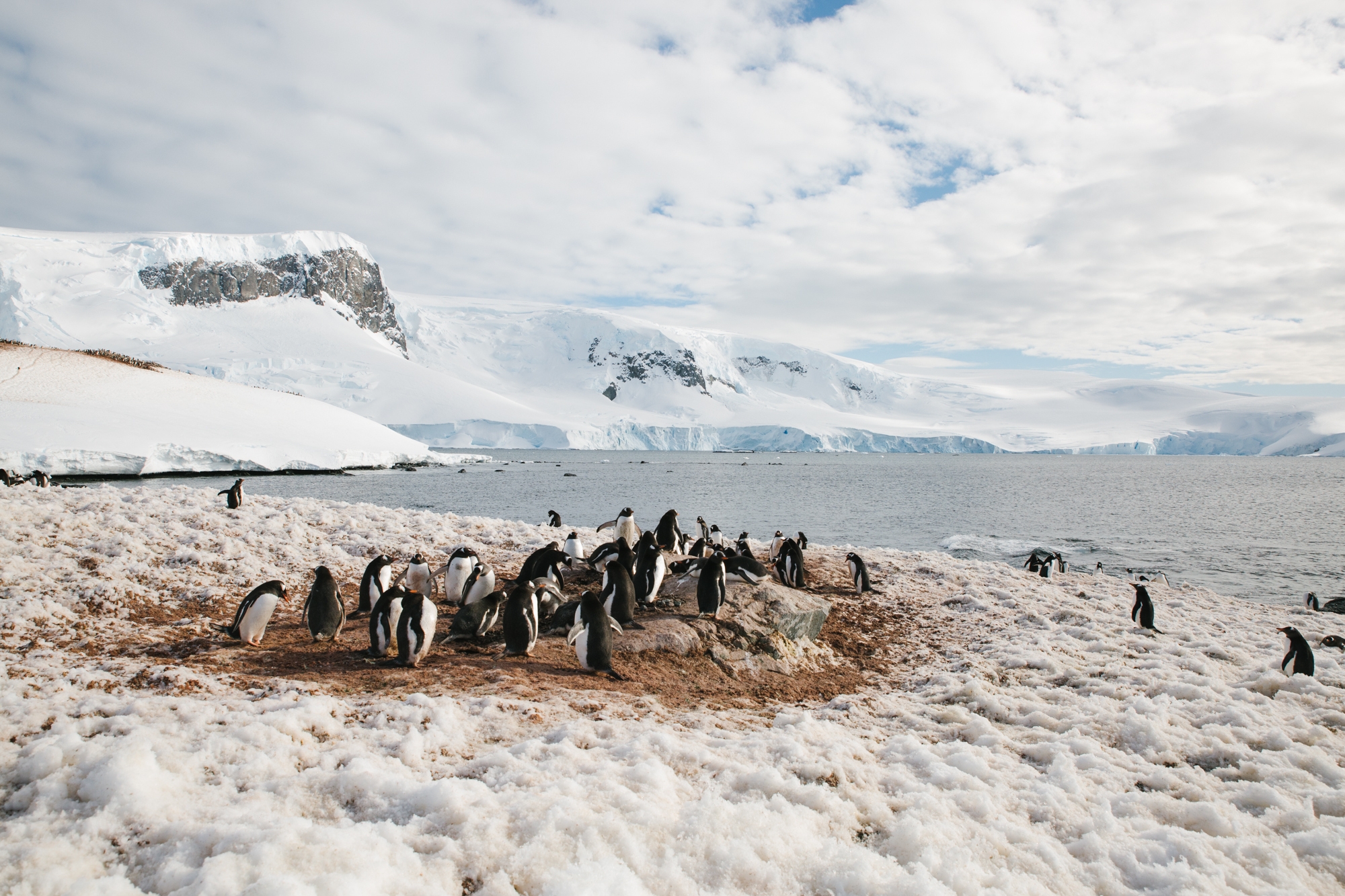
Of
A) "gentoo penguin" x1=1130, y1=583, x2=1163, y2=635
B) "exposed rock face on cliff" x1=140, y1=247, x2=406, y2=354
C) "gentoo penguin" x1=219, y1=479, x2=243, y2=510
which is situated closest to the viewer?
"gentoo penguin" x1=1130, y1=583, x2=1163, y2=635

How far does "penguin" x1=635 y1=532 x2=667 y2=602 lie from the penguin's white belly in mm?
3785

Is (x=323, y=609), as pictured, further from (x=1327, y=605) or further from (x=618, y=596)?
(x=1327, y=605)

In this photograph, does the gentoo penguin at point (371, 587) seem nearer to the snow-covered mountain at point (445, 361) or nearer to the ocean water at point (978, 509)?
the ocean water at point (978, 509)

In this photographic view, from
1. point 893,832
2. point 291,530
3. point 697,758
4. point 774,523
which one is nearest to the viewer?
point 893,832

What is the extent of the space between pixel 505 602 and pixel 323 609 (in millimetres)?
1821

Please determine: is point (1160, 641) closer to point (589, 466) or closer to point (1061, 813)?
point (1061, 813)

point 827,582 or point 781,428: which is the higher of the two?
point 781,428

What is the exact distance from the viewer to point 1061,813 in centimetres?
411

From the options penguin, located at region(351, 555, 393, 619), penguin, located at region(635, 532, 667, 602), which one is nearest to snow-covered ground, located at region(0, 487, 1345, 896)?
penguin, located at region(351, 555, 393, 619)

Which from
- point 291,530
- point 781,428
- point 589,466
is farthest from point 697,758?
point 781,428

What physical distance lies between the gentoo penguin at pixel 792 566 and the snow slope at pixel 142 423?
117 ft

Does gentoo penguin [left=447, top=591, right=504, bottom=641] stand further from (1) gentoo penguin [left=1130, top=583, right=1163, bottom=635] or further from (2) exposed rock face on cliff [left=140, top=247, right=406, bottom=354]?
(2) exposed rock face on cliff [left=140, top=247, right=406, bottom=354]

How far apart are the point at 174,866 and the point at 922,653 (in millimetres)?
7298

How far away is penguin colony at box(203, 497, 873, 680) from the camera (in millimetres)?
6121
